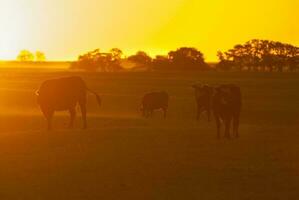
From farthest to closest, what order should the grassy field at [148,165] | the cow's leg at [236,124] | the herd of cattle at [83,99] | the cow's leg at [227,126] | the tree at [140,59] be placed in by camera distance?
1. the tree at [140,59]
2. the cow's leg at [236,124]
3. the herd of cattle at [83,99]
4. the cow's leg at [227,126]
5. the grassy field at [148,165]

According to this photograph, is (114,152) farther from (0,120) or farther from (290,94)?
(290,94)

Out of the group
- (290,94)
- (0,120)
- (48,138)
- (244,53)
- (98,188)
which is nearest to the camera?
(98,188)

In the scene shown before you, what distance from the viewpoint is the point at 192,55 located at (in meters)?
130

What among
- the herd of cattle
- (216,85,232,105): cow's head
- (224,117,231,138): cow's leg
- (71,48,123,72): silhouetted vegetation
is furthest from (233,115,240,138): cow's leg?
(71,48,123,72): silhouetted vegetation

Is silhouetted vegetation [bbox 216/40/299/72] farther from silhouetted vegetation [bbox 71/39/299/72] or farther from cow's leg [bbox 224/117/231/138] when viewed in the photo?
cow's leg [bbox 224/117/231/138]

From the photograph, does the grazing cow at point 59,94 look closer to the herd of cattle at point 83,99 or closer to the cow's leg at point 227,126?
the herd of cattle at point 83,99

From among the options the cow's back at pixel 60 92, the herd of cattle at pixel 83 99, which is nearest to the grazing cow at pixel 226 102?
the herd of cattle at pixel 83 99

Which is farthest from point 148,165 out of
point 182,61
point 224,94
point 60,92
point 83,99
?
point 182,61

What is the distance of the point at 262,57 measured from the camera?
136625mm

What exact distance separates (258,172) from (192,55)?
11554 cm

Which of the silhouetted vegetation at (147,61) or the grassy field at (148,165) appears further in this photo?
the silhouetted vegetation at (147,61)

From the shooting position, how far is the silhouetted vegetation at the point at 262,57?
122m

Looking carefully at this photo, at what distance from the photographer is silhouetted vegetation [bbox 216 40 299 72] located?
400 ft

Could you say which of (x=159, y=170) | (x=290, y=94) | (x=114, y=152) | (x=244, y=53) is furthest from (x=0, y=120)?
(x=244, y=53)
